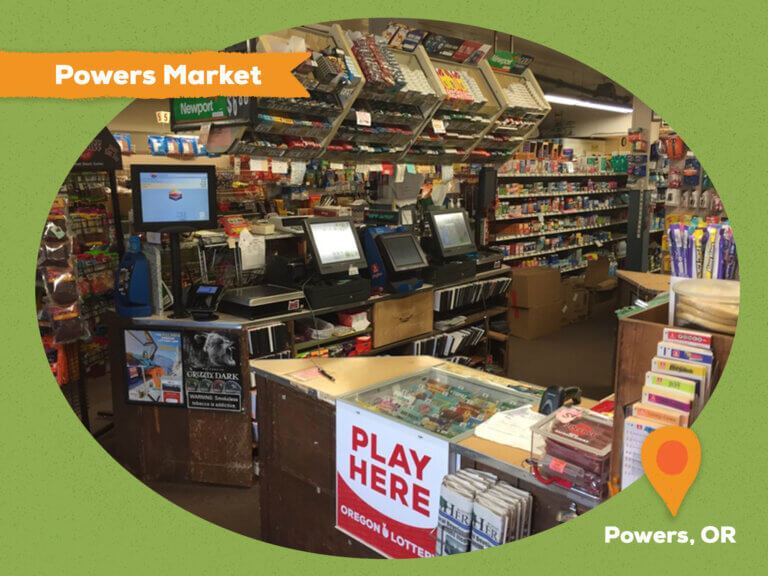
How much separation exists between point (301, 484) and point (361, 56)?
327cm

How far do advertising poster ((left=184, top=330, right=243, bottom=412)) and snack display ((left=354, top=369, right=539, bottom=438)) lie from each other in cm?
141

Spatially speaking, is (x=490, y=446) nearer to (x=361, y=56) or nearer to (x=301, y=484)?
(x=301, y=484)

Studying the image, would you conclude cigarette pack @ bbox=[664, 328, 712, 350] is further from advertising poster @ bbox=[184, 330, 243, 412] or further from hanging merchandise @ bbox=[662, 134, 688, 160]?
hanging merchandise @ bbox=[662, 134, 688, 160]

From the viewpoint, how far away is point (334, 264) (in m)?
4.32

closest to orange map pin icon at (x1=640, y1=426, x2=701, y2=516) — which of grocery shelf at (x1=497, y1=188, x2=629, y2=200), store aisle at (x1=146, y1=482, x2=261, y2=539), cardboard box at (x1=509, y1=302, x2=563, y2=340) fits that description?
store aisle at (x1=146, y1=482, x2=261, y2=539)

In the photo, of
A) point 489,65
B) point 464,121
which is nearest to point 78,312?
point 464,121

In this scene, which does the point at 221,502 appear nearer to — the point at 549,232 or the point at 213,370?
the point at 213,370

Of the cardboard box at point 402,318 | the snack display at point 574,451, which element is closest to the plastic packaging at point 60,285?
the cardboard box at point 402,318

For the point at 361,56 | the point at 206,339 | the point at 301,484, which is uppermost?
the point at 361,56

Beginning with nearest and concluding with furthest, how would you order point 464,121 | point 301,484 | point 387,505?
point 387,505
point 301,484
point 464,121

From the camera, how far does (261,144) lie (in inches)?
180

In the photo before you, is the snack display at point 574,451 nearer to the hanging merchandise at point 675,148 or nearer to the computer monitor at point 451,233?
the computer monitor at point 451,233

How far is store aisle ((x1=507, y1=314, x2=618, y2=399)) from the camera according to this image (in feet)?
19.5

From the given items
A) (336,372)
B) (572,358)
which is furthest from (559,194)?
(336,372)
